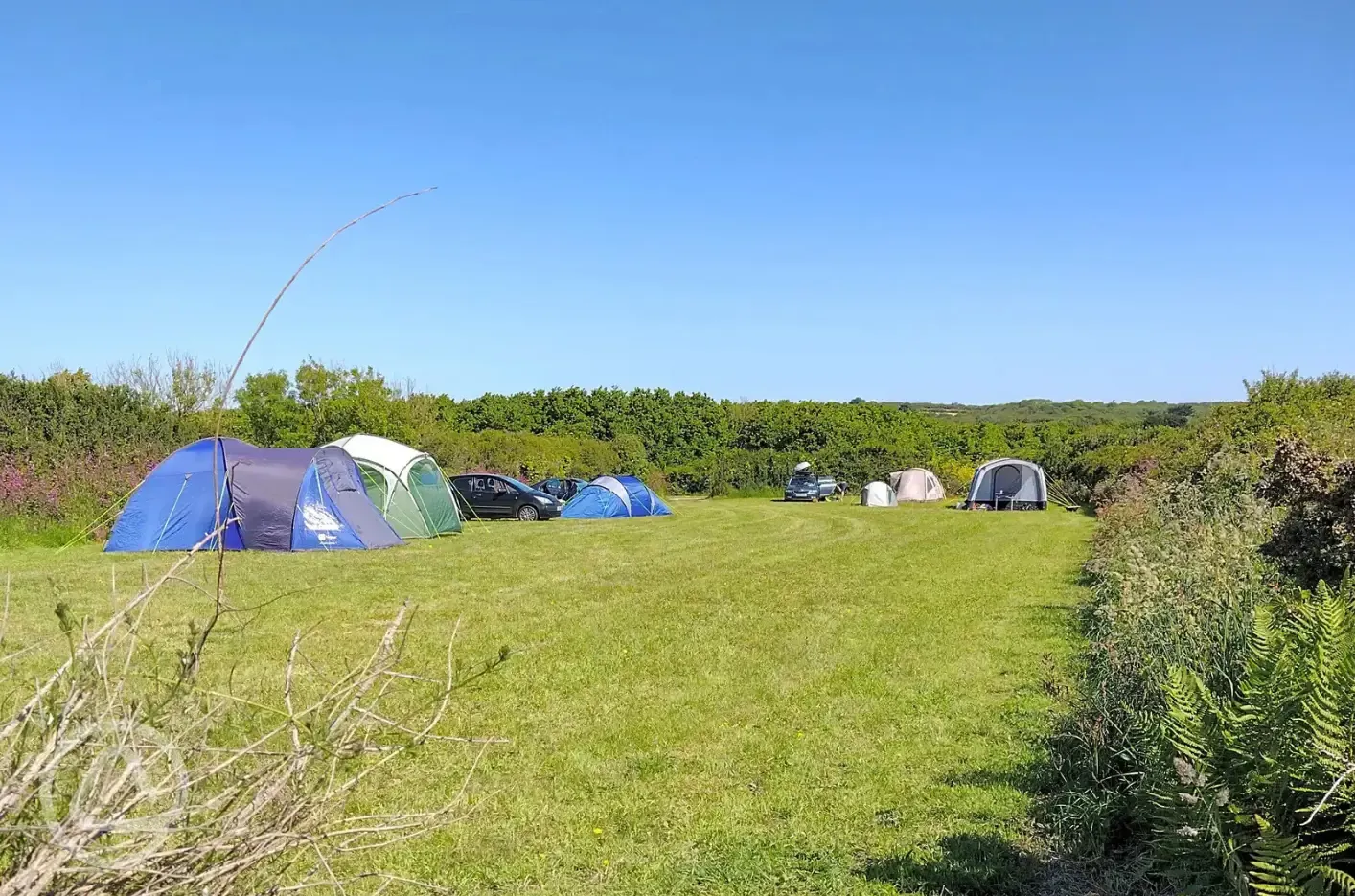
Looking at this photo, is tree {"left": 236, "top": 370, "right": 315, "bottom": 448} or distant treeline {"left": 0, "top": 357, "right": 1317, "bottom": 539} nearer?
distant treeline {"left": 0, "top": 357, "right": 1317, "bottom": 539}

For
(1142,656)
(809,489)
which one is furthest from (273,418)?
(1142,656)

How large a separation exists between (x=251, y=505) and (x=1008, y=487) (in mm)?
21834

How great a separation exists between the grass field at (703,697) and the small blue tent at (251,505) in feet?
2.71

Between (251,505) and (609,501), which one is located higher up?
(251,505)

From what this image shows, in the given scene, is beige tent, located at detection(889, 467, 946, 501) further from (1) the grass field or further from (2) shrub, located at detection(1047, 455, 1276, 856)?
(2) shrub, located at detection(1047, 455, 1276, 856)

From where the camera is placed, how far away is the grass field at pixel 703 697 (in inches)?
161

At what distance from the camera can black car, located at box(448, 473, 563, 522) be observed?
72.2 feet

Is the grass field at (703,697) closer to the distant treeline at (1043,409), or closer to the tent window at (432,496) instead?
the tent window at (432,496)

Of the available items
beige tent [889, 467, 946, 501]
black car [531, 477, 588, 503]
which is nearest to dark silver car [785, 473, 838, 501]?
beige tent [889, 467, 946, 501]

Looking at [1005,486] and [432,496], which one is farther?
[1005,486]

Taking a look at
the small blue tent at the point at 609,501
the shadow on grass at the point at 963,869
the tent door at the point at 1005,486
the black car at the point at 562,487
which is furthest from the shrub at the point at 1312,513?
the tent door at the point at 1005,486

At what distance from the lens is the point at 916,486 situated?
33.0m

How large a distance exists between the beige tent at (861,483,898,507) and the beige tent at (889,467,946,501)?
7.30ft

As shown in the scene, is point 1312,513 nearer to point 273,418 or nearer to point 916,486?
point 273,418
